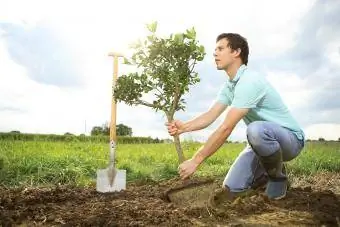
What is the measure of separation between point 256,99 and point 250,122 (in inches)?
25.5

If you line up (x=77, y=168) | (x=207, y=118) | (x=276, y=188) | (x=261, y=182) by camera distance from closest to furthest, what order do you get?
(x=207, y=118) → (x=276, y=188) → (x=261, y=182) → (x=77, y=168)

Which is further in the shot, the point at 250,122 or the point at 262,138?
the point at 250,122

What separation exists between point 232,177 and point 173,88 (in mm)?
1322

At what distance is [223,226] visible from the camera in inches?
150

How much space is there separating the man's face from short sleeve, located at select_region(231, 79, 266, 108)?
1.13ft

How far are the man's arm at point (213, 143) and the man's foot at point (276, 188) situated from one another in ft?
3.66

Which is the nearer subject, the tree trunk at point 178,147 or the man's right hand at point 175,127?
the man's right hand at point 175,127

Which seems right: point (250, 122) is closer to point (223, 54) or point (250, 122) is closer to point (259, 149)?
point (259, 149)

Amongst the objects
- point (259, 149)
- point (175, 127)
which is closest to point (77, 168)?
point (175, 127)

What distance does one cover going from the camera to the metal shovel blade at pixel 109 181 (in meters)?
6.00

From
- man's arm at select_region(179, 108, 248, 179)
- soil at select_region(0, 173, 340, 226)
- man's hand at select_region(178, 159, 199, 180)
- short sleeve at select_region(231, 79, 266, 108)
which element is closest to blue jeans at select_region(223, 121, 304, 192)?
soil at select_region(0, 173, 340, 226)

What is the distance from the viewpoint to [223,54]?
179 inches

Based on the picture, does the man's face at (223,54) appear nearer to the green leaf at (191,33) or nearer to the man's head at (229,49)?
the man's head at (229,49)

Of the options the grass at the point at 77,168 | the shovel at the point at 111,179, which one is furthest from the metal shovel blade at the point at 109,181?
the grass at the point at 77,168
